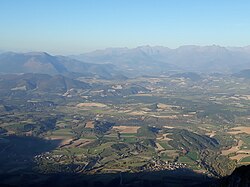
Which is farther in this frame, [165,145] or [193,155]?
[165,145]

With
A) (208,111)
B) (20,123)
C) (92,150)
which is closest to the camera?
(92,150)

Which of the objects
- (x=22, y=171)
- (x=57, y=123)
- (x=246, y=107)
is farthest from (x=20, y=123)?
(x=246, y=107)

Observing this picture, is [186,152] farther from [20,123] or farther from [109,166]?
[20,123]

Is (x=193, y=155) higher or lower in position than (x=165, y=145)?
higher

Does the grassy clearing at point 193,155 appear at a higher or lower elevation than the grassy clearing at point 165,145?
higher

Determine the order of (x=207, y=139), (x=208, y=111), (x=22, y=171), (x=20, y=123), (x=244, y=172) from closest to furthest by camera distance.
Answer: (x=244, y=172) → (x=22, y=171) → (x=207, y=139) → (x=20, y=123) → (x=208, y=111)

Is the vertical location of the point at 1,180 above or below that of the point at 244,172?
below

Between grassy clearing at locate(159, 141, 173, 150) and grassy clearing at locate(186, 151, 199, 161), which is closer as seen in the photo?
grassy clearing at locate(186, 151, 199, 161)

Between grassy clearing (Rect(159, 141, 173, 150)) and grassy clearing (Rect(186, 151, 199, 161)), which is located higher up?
grassy clearing (Rect(186, 151, 199, 161))

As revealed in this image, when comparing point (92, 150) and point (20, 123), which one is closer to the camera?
point (92, 150)

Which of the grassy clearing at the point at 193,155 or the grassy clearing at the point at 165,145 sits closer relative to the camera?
the grassy clearing at the point at 193,155
